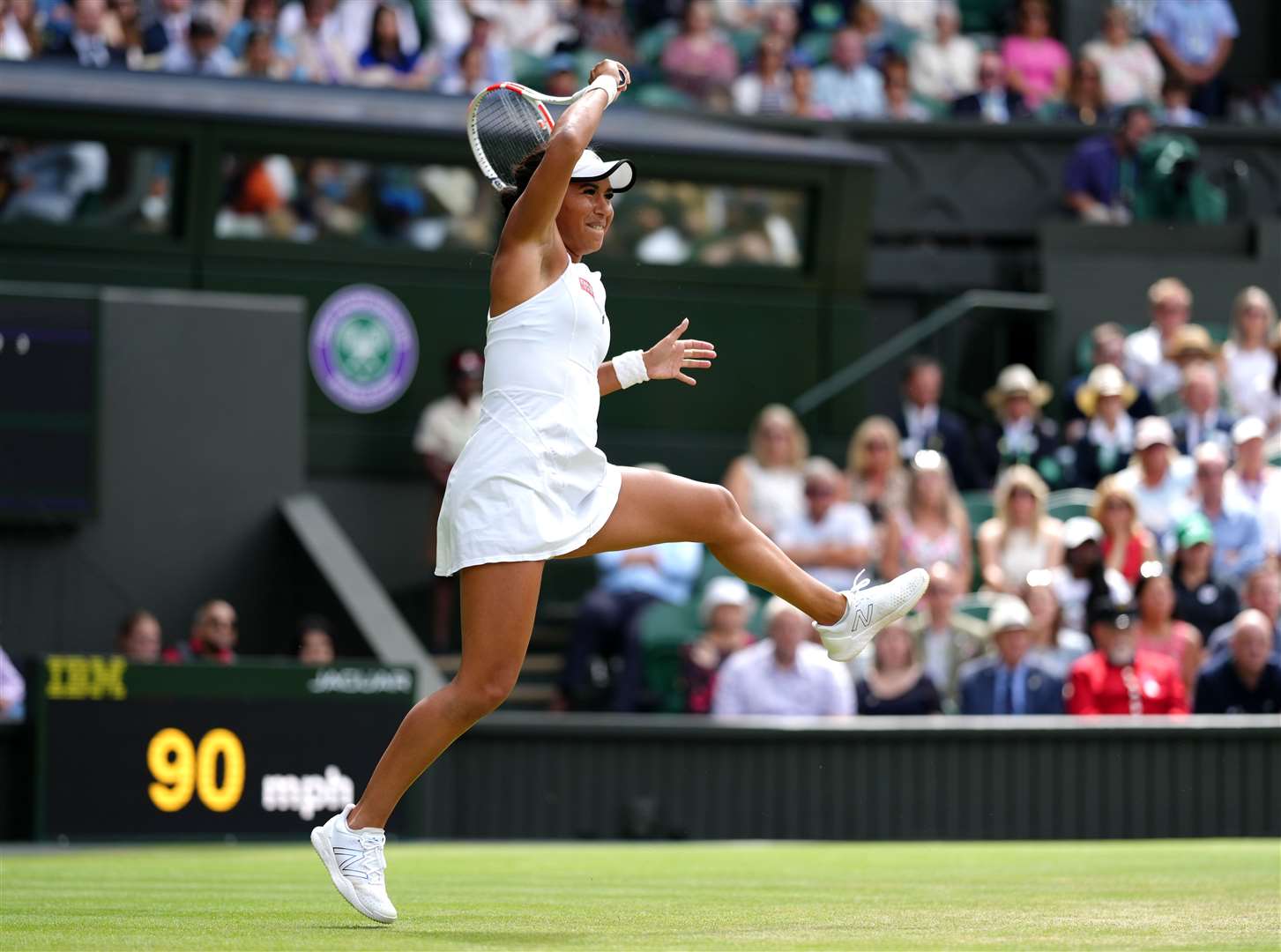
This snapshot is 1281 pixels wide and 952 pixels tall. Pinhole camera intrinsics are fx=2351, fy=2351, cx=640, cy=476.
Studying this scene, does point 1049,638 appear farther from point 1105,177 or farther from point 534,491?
point 534,491

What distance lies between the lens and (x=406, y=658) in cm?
1194

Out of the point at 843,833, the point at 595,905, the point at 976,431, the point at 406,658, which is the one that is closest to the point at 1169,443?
the point at 976,431

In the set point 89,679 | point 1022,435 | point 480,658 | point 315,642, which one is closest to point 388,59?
point 1022,435

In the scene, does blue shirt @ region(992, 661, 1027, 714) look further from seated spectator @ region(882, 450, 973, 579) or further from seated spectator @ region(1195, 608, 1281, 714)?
seated spectator @ region(882, 450, 973, 579)

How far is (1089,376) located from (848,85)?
3367mm

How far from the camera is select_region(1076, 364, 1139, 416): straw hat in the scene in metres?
14.8

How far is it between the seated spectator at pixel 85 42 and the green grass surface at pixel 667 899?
23.3 ft

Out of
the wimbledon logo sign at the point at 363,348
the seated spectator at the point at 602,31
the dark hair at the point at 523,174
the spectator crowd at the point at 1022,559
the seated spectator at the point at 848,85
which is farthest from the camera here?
the seated spectator at the point at 848,85

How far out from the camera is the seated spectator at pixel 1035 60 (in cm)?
1870

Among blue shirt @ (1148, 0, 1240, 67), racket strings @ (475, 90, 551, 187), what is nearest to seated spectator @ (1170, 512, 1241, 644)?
racket strings @ (475, 90, 551, 187)

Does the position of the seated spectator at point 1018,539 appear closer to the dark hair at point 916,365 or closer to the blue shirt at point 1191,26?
the dark hair at point 916,365

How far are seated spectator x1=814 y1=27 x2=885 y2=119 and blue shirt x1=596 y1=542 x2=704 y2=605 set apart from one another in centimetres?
528

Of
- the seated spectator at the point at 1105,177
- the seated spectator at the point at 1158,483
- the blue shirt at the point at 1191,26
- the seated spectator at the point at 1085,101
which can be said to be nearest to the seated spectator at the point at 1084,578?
the seated spectator at the point at 1158,483

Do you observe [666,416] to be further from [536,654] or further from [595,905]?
[595,905]
